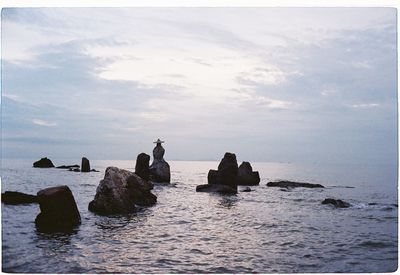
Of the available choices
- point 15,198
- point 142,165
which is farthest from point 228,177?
point 15,198

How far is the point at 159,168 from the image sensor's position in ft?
187

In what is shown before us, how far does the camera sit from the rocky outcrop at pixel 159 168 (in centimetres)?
5675

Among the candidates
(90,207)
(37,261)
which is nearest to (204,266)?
(37,261)

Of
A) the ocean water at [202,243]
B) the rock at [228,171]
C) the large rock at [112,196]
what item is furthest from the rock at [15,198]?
the rock at [228,171]

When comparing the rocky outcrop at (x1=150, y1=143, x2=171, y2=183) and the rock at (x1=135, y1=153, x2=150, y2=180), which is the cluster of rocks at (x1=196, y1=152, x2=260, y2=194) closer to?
the rocky outcrop at (x1=150, y1=143, x2=171, y2=183)

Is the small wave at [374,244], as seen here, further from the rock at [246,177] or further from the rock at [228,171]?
the rock at [246,177]

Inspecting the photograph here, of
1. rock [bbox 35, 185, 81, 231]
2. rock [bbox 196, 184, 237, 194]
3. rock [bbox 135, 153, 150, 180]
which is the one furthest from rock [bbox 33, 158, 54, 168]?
rock [bbox 35, 185, 81, 231]

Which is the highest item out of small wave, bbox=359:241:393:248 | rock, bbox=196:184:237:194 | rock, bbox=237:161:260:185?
rock, bbox=237:161:260:185

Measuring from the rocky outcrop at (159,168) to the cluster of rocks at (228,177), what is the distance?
678 centimetres

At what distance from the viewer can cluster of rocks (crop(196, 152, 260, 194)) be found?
4550 cm

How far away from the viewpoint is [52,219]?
19.5m

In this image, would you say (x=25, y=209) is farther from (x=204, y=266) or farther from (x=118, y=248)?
(x=204, y=266)

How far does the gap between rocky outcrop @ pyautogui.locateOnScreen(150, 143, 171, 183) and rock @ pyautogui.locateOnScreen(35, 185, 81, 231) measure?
3678 cm

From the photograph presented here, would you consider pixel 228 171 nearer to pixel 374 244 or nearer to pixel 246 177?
pixel 246 177
